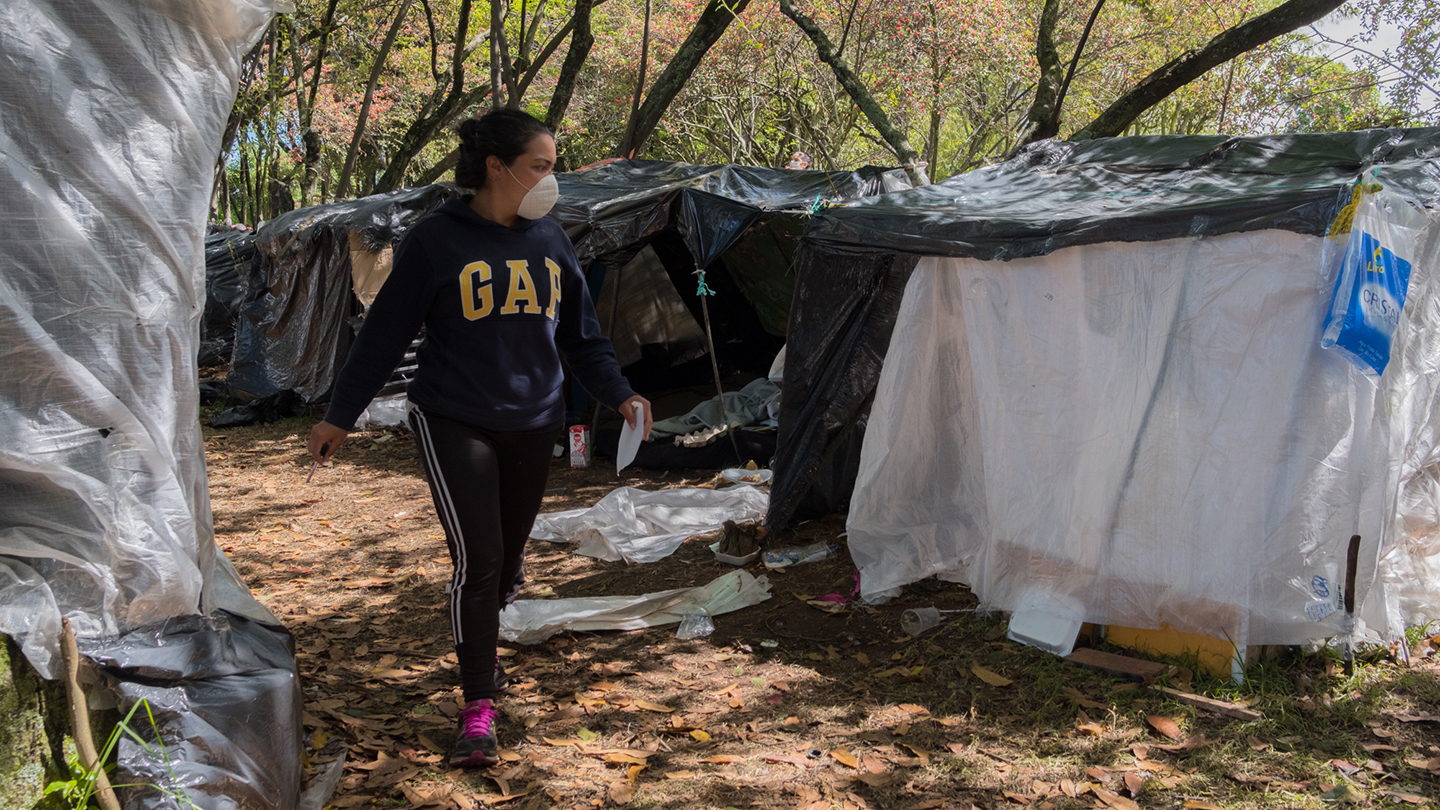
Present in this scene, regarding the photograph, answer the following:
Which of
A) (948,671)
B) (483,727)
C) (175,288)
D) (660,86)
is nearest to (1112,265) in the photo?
(948,671)

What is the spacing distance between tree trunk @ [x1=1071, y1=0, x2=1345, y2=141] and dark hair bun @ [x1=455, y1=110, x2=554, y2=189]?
4.03 metres

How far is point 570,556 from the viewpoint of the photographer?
16.6 ft

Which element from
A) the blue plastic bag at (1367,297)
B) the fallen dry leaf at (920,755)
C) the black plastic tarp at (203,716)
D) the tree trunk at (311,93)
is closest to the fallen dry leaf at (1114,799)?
the fallen dry leaf at (920,755)

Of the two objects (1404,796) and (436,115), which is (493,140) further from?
(436,115)

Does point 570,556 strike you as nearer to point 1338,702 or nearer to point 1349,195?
point 1338,702

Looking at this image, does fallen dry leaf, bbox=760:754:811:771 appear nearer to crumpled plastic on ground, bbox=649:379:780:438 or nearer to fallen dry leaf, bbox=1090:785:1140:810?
fallen dry leaf, bbox=1090:785:1140:810

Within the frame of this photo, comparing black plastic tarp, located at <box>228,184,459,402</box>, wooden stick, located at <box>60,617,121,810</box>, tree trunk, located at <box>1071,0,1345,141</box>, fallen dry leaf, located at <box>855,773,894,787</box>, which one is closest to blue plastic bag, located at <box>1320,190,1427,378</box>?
fallen dry leaf, located at <box>855,773,894,787</box>

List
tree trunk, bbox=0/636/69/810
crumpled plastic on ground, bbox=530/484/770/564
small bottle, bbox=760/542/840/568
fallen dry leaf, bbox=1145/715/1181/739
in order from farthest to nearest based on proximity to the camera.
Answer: crumpled plastic on ground, bbox=530/484/770/564 < small bottle, bbox=760/542/840/568 < fallen dry leaf, bbox=1145/715/1181/739 < tree trunk, bbox=0/636/69/810

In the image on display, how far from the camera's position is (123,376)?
2018 millimetres

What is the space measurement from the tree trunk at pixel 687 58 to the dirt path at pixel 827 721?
5449 mm

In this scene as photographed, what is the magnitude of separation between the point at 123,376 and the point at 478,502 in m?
0.93

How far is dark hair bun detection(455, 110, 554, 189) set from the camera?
2.73m

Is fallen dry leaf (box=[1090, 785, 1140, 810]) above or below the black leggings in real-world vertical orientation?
below

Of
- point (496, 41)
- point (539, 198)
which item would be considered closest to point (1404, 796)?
point (539, 198)
